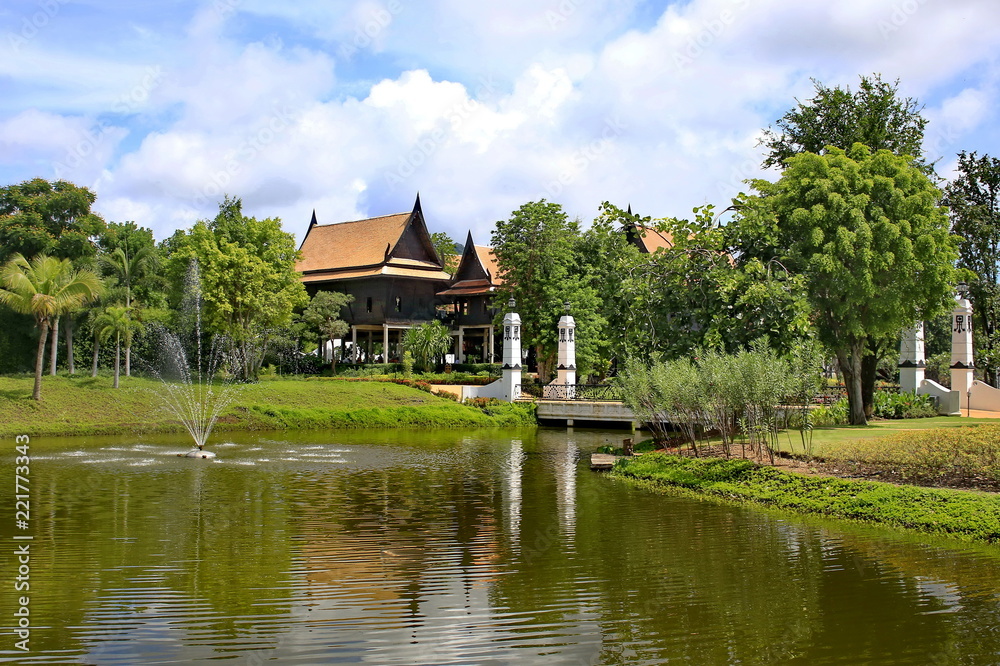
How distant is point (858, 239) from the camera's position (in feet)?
77.6

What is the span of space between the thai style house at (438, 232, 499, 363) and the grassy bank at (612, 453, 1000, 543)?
2839 centimetres

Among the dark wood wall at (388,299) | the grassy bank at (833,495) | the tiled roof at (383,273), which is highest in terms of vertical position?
the tiled roof at (383,273)

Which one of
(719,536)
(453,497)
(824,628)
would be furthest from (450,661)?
(453,497)

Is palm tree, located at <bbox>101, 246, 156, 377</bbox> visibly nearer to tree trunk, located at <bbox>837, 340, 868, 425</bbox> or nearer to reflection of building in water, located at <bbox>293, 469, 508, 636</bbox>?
reflection of building in water, located at <bbox>293, 469, 508, 636</bbox>

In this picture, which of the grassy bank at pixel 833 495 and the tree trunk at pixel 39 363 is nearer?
the grassy bank at pixel 833 495

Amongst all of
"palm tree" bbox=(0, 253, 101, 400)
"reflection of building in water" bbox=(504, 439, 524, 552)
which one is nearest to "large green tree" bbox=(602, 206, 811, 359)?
"reflection of building in water" bbox=(504, 439, 524, 552)

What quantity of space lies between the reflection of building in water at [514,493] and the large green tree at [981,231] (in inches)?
907

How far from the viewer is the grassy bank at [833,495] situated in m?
12.2

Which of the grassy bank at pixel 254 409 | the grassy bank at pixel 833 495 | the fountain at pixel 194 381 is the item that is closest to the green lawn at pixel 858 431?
the grassy bank at pixel 833 495

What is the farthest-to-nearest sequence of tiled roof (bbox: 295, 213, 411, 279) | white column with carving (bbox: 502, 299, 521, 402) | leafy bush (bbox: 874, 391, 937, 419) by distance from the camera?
tiled roof (bbox: 295, 213, 411, 279) → white column with carving (bbox: 502, 299, 521, 402) → leafy bush (bbox: 874, 391, 937, 419)

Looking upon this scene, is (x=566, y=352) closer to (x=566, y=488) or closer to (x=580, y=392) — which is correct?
(x=580, y=392)

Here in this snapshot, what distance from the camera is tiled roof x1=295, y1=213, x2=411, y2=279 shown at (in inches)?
1909

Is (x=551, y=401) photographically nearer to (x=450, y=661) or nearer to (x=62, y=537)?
(x=62, y=537)

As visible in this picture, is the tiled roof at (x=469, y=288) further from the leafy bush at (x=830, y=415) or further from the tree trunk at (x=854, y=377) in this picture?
the leafy bush at (x=830, y=415)
